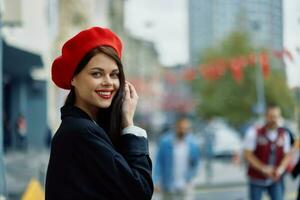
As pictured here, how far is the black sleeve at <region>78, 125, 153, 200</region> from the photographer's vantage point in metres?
2.31

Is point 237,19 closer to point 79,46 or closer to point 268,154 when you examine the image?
point 268,154

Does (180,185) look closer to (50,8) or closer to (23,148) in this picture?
(50,8)

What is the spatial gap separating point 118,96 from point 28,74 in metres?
32.3

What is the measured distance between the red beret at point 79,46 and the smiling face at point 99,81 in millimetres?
35

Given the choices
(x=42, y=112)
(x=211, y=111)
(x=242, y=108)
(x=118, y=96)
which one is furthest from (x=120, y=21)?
(x=118, y=96)

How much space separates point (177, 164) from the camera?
841 centimetres

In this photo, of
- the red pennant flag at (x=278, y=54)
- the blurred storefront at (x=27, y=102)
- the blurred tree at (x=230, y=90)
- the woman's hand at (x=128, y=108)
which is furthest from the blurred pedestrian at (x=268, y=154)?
the blurred tree at (x=230, y=90)

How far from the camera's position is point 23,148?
31156 millimetres

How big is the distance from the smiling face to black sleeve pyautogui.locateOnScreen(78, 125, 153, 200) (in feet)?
0.48

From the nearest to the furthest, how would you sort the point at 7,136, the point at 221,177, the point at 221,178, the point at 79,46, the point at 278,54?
the point at 79,46
the point at 278,54
the point at 221,178
the point at 221,177
the point at 7,136

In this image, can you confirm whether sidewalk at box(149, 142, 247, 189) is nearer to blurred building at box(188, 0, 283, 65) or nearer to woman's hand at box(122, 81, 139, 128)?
blurred building at box(188, 0, 283, 65)

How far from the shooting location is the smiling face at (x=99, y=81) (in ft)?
8.04

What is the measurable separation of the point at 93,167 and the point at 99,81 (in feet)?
1.03

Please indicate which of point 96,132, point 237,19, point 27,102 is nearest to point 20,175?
point 237,19
